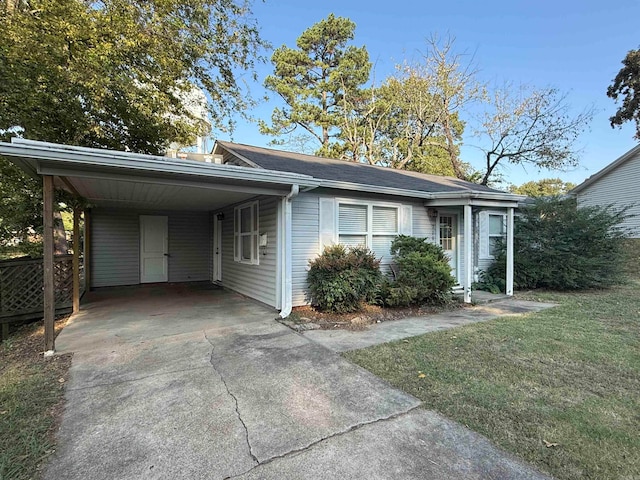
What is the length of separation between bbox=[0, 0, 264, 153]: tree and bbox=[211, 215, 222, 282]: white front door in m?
2.67

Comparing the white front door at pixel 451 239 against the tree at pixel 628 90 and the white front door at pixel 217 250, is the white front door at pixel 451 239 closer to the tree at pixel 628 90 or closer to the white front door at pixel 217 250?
the white front door at pixel 217 250

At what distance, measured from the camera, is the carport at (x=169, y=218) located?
4.00m

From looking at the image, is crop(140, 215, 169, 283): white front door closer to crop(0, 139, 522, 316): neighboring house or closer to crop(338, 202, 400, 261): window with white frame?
crop(0, 139, 522, 316): neighboring house

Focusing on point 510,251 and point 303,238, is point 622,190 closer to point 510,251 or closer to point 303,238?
point 510,251

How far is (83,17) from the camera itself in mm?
6469

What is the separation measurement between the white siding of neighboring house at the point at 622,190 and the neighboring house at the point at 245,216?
11368 millimetres

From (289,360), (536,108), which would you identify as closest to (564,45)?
(536,108)

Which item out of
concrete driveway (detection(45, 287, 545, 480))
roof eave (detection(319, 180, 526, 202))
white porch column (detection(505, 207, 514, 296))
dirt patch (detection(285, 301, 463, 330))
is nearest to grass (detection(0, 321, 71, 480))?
concrete driveway (detection(45, 287, 545, 480))

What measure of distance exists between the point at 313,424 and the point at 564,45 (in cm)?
1643

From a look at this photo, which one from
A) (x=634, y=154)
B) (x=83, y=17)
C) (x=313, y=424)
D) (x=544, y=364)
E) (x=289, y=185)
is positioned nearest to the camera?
(x=313, y=424)

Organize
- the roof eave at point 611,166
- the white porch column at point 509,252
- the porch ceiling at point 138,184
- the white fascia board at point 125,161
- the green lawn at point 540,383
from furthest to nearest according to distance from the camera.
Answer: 1. the roof eave at point 611,166
2. the white porch column at point 509,252
3. the porch ceiling at point 138,184
4. the white fascia board at point 125,161
5. the green lawn at point 540,383

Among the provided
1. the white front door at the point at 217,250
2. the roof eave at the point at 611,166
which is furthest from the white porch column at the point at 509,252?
the roof eave at the point at 611,166

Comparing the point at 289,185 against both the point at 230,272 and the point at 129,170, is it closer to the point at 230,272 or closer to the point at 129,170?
the point at 129,170

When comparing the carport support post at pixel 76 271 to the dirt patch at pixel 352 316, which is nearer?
the dirt patch at pixel 352 316
